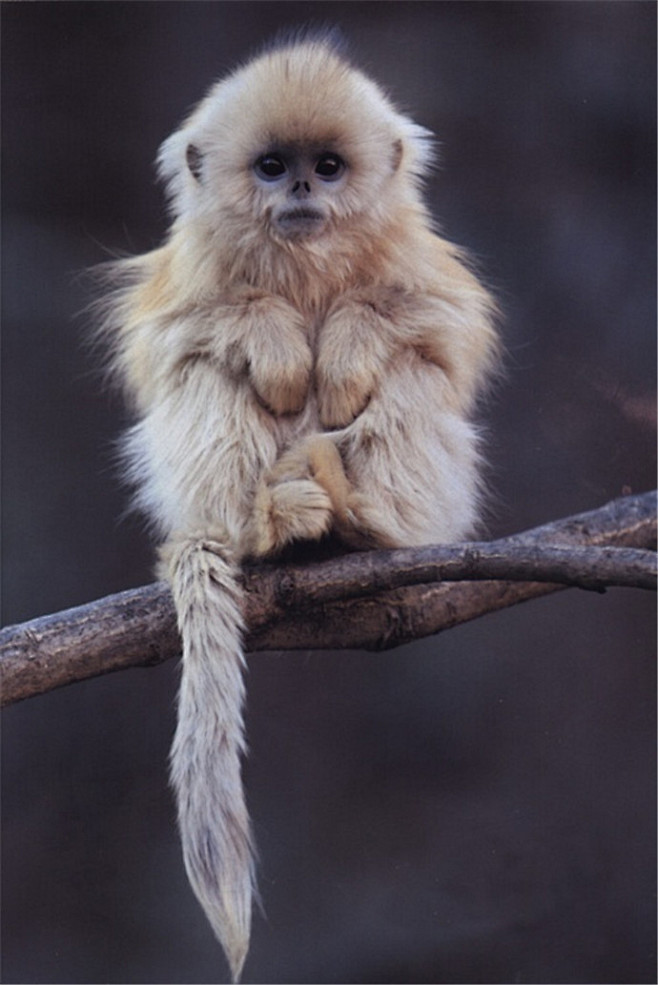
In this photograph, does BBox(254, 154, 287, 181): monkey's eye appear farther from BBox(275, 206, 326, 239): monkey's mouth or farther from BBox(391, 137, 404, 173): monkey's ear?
BBox(391, 137, 404, 173): monkey's ear

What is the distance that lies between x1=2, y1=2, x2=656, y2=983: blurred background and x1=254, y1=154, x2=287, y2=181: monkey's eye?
633 millimetres

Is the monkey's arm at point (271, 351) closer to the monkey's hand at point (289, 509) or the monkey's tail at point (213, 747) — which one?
the monkey's hand at point (289, 509)

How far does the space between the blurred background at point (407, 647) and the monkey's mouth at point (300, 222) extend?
2.36 ft

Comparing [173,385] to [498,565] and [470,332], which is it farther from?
[498,565]

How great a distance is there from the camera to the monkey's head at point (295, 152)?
2.57 metres

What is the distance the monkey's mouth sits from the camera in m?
2.61

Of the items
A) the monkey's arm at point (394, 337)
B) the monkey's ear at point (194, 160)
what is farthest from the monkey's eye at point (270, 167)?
the monkey's arm at point (394, 337)

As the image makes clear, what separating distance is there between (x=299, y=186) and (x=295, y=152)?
6 cm

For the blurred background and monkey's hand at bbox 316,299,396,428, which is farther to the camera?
the blurred background

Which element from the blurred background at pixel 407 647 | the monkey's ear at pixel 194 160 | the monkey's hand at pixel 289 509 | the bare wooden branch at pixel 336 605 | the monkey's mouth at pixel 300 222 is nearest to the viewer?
the bare wooden branch at pixel 336 605

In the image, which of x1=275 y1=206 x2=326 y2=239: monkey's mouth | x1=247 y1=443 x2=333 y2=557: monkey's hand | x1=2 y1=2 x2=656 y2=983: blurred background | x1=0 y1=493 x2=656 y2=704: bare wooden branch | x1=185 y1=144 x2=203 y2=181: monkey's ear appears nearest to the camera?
x1=0 y1=493 x2=656 y2=704: bare wooden branch

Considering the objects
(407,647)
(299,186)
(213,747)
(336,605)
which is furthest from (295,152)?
(407,647)

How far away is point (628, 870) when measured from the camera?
3400 millimetres

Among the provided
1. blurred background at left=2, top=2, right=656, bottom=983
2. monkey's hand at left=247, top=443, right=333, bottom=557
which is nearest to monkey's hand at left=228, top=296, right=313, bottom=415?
monkey's hand at left=247, top=443, right=333, bottom=557
